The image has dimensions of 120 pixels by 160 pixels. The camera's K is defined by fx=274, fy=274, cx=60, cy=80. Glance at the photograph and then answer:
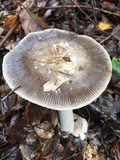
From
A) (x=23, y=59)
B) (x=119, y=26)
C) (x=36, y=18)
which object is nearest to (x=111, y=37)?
(x=119, y=26)

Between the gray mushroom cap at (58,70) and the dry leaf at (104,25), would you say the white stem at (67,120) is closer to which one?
the gray mushroom cap at (58,70)

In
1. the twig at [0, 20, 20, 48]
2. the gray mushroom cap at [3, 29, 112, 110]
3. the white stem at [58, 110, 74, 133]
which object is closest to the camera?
the gray mushroom cap at [3, 29, 112, 110]

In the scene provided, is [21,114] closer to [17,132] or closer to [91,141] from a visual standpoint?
[17,132]

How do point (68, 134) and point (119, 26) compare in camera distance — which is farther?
point (119, 26)

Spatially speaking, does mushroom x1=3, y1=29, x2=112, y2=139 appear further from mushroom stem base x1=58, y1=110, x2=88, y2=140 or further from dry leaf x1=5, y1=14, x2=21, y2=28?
dry leaf x1=5, y1=14, x2=21, y2=28

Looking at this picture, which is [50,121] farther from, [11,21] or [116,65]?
[11,21]

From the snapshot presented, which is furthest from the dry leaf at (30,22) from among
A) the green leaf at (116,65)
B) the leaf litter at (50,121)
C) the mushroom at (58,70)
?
the green leaf at (116,65)

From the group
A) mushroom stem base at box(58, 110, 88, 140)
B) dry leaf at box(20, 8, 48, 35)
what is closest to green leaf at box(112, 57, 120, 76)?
mushroom stem base at box(58, 110, 88, 140)

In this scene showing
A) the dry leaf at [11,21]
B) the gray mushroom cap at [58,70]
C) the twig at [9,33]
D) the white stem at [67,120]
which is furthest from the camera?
the dry leaf at [11,21]
